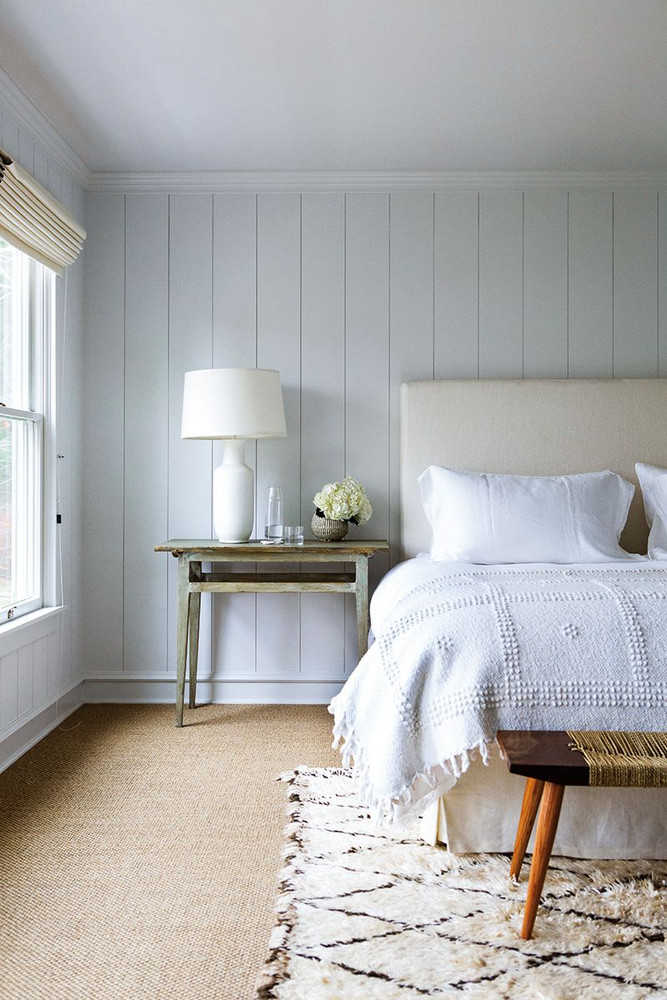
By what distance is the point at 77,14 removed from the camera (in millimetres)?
2621

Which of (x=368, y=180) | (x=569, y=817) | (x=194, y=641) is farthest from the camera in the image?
(x=368, y=180)

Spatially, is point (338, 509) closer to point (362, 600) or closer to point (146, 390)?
point (362, 600)

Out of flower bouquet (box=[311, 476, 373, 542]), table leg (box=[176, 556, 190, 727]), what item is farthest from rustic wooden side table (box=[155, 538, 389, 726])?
flower bouquet (box=[311, 476, 373, 542])

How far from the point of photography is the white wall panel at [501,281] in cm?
406

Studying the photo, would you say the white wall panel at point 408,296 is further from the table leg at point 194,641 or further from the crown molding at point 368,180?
the table leg at point 194,641

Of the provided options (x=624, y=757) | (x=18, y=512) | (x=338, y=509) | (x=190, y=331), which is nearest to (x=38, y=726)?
(x=18, y=512)

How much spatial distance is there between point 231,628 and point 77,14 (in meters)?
2.63

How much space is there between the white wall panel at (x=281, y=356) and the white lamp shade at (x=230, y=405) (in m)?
0.40

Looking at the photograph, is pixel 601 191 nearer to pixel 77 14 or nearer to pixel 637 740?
pixel 77 14

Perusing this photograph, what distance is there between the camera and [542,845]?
5.94 feet

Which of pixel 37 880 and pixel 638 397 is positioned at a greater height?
pixel 638 397

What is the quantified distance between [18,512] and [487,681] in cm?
223

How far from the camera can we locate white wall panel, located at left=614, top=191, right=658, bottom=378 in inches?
159

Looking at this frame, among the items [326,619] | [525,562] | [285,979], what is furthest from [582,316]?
[285,979]
